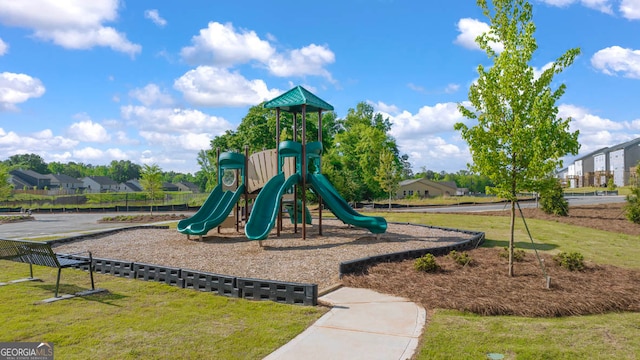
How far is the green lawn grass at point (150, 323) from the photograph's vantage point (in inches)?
227

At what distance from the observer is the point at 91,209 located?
145 ft

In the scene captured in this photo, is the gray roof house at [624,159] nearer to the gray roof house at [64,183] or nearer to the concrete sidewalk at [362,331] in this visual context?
the concrete sidewalk at [362,331]

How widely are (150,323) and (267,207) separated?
8.71m

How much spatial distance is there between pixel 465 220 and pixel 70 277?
2103 centimetres

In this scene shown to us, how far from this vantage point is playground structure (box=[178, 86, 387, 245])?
51.9ft

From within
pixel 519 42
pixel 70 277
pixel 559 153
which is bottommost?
pixel 70 277

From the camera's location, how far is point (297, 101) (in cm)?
1678

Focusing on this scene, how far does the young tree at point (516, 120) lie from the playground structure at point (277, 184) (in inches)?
253

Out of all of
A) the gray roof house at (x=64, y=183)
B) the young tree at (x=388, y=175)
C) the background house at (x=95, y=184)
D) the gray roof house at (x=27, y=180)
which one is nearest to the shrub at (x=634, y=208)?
the young tree at (x=388, y=175)

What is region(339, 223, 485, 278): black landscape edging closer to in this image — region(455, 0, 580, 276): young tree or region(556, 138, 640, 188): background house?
region(455, 0, 580, 276): young tree

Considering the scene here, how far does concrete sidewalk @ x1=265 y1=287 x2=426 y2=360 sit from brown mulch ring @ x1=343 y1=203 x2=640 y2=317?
2.60 feet

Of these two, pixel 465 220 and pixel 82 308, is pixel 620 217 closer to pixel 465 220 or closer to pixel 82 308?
pixel 465 220

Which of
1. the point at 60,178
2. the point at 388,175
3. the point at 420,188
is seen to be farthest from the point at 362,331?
the point at 60,178

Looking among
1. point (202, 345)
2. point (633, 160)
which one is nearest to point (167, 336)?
point (202, 345)
